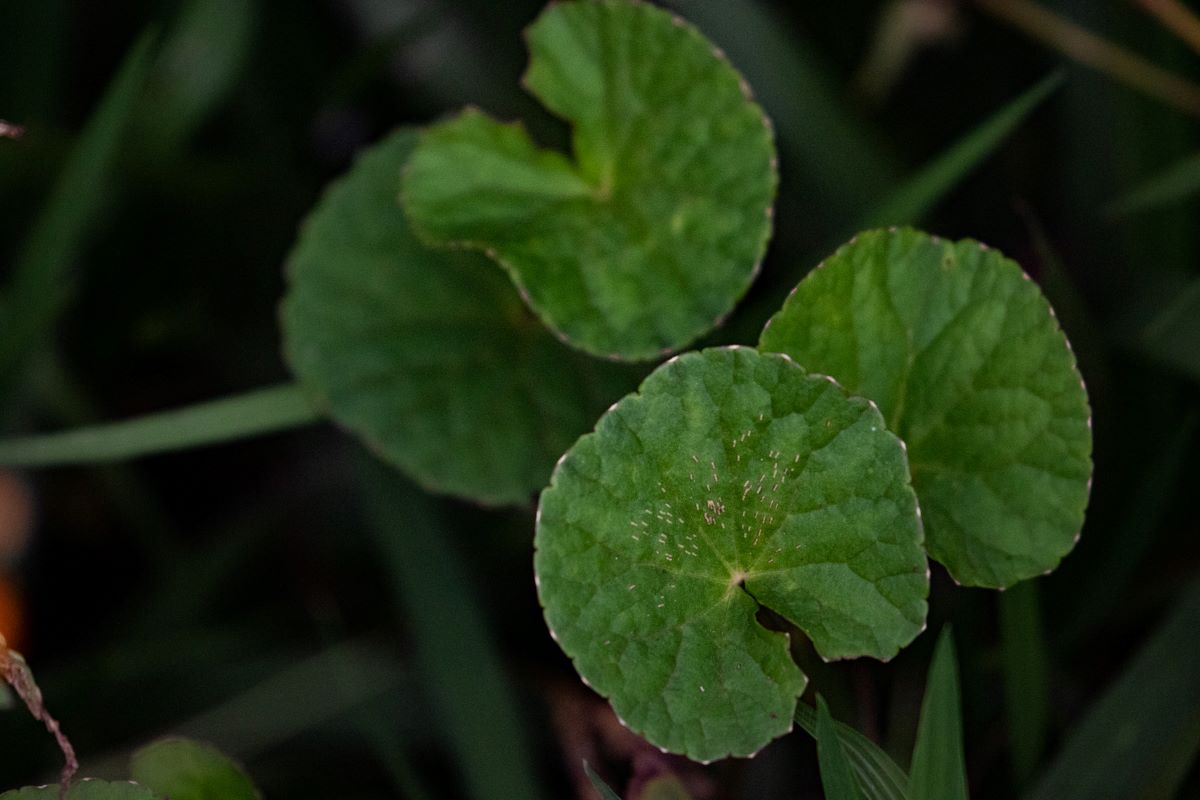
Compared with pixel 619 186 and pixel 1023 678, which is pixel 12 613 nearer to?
pixel 619 186

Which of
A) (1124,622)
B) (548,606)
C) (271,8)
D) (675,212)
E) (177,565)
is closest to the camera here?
(548,606)

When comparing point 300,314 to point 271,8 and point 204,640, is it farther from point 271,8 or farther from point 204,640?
point 271,8

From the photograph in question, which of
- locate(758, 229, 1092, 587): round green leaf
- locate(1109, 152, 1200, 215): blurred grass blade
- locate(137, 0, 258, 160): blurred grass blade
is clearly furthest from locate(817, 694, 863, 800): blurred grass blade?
locate(137, 0, 258, 160): blurred grass blade

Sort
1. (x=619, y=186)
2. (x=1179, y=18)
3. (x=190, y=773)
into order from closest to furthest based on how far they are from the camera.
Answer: (x=190, y=773) → (x=619, y=186) → (x=1179, y=18)

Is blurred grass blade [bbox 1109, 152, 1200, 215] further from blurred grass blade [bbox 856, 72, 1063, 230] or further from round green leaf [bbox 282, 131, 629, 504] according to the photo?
round green leaf [bbox 282, 131, 629, 504]

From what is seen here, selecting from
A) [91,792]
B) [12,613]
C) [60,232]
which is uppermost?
[60,232]

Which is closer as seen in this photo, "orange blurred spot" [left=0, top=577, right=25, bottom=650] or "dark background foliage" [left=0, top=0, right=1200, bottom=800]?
"dark background foliage" [left=0, top=0, right=1200, bottom=800]

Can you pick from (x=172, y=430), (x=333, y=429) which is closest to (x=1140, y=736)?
(x=172, y=430)

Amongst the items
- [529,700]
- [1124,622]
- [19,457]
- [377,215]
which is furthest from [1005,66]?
[19,457]
